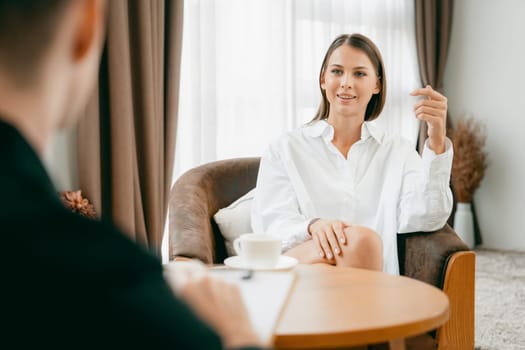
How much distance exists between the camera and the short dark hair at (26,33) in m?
0.55

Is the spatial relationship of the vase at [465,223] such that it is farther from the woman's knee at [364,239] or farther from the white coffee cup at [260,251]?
the white coffee cup at [260,251]

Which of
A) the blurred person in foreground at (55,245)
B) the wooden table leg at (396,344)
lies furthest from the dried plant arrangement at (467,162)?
the blurred person in foreground at (55,245)

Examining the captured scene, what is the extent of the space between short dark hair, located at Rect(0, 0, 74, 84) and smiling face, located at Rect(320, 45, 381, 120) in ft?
6.31

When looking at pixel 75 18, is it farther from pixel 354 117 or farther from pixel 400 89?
pixel 400 89

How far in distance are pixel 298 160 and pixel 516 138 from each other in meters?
3.40

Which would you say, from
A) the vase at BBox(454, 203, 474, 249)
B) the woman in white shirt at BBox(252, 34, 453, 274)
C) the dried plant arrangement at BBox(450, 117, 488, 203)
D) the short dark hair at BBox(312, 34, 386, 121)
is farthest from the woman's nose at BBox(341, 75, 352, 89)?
the vase at BBox(454, 203, 474, 249)

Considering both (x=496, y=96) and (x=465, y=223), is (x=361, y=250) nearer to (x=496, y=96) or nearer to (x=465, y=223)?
(x=465, y=223)

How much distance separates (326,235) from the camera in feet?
6.28

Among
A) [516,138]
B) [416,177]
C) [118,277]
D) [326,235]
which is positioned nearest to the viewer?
[118,277]

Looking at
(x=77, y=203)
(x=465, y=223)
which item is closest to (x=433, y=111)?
(x=77, y=203)

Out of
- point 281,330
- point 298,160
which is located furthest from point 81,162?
point 281,330

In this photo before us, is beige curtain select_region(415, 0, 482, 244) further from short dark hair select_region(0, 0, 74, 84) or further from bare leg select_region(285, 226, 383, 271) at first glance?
short dark hair select_region(0, 0, 74, 84)

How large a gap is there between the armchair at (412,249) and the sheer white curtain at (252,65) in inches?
49.8

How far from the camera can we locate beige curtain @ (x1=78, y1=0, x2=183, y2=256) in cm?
292
